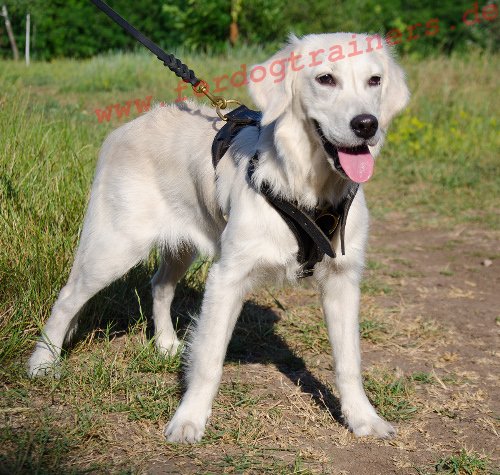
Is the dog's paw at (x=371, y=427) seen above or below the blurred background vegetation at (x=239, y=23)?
above

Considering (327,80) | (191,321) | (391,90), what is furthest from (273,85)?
(191,321)

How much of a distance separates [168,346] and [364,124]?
190cm

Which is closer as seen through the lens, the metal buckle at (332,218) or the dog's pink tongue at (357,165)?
the dog's pink tongue at (357,165)

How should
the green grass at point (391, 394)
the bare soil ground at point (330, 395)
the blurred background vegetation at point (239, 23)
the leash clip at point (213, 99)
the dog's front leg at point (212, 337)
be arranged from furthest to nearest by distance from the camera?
the blurred background vegetation at point (239, 23), the leash clip at point (213, 99), the green grass at point (391, 394), the dog's front leg at point (212, 337), the bare soil ground at point (330, 395)

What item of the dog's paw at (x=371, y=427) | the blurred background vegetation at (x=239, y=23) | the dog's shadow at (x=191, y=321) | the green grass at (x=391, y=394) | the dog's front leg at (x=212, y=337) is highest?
the dog's front leg at (x=212, y=337)

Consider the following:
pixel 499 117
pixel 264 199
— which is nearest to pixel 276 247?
pixel 264 199

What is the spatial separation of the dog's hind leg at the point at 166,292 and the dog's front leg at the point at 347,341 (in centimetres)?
111

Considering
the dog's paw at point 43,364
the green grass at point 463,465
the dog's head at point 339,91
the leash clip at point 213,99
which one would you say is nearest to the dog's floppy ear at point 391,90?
the dog's head at point 339,91

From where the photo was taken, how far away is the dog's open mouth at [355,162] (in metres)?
3.01

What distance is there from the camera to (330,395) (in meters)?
3.72

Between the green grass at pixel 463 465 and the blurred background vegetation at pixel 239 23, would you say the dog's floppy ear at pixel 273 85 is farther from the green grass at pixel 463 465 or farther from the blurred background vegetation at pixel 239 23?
the blurred background vegetation at pixel 239 23

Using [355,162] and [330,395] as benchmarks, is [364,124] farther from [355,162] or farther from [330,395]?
[330,395]

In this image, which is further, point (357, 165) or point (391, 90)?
point (391, 90)

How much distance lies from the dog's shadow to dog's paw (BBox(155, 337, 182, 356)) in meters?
0.17
